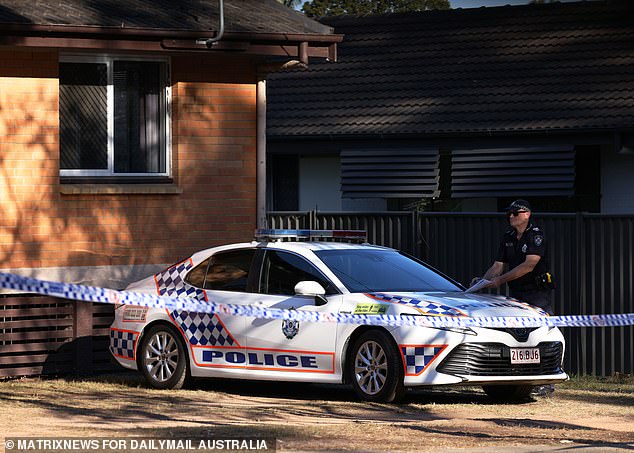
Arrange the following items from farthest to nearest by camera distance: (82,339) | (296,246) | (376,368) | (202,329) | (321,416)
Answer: (82,339), (296,246), (202,329), (376,368), (321,416)

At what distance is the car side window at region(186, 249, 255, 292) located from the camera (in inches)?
510

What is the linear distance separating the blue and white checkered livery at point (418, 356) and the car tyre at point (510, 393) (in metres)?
1.08

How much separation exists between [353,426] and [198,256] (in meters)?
3.63

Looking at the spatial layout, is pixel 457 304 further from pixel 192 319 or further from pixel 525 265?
pixel 192 319

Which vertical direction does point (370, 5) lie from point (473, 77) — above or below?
above

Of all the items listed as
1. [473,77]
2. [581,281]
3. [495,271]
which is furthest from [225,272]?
[473,77]

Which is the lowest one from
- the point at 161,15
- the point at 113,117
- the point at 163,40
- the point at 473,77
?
the point at 113,117

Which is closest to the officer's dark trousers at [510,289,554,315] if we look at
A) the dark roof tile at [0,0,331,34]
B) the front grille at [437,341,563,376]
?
the front grille at [437,341,563,376]

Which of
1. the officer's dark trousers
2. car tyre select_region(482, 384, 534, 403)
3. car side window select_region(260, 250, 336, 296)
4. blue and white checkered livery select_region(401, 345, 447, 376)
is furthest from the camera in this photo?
the officer's dark trousers

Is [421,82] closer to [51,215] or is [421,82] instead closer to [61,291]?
[51,215]

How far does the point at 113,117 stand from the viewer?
51.4ft

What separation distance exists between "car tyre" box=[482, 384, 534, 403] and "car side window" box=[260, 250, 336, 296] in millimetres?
1841

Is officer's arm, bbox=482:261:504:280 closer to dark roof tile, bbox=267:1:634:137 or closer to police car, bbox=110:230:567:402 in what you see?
police car, bbox=110:230:567:402

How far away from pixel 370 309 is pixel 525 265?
207 centimetres
